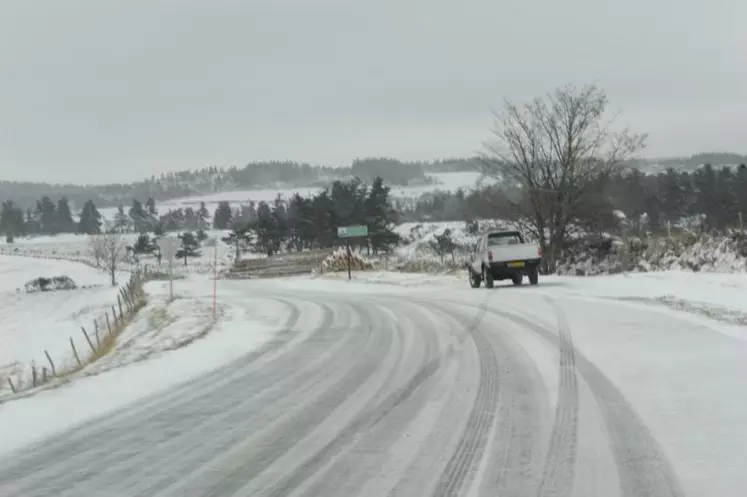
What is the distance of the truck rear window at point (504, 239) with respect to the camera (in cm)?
2659

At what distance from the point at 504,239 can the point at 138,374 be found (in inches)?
741

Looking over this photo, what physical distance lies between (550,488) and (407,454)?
4.08 feet

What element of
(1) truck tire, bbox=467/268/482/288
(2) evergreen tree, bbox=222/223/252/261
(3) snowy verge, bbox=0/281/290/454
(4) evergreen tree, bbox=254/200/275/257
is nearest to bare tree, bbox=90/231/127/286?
(2) evergreen tree, bbox=222/223/252/261

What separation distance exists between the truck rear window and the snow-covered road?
14961 mm

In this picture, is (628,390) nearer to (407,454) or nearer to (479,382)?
(479,382)

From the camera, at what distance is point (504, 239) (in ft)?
87.6

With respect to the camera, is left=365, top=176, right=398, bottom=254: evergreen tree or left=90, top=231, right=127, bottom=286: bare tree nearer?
left=365, top=176, right=398, bottom=254: evergreen tree

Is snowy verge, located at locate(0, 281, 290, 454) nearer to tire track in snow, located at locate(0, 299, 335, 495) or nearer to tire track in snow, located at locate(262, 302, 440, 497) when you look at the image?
tire track in snow, located at locate(0, 299, 335, 495)

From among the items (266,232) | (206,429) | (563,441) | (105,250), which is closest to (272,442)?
(206,429)

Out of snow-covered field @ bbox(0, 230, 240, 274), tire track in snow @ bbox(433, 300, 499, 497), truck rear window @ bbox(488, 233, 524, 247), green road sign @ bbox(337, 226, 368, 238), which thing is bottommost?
snow-covered field @ bbox(0, 230, 240, 274)

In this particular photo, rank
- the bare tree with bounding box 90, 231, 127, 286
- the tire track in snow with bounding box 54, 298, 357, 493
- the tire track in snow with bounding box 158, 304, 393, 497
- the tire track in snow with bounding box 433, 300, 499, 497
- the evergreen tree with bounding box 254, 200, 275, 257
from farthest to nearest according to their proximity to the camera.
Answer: the evergreen tree with bounding box 254, 200, 275, 257 → the bare tree with bounding box 90, 231, 127, 286 → the tire track in snow with bounding box 54, 298, 357, 493 → the tire track in snow with bounding box 158, 304, 393, 497 → the tire track in snow with bounding box 433, 300, 499, 497

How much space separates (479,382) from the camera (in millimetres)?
8391

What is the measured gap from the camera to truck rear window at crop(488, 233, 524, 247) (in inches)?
1047

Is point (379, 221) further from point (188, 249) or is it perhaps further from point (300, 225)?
point (188, 249)
